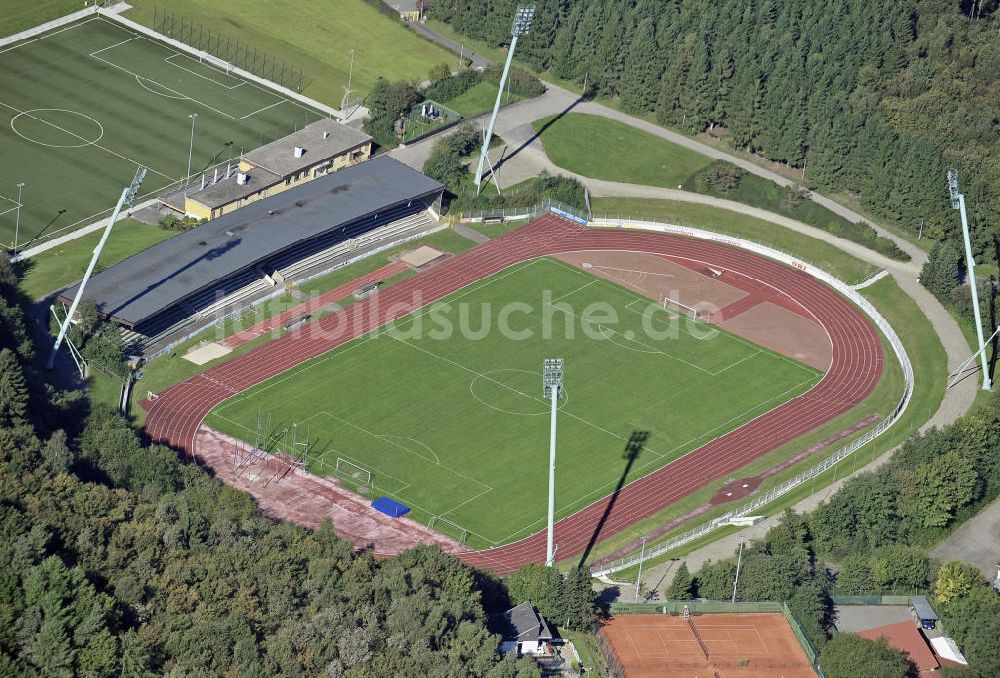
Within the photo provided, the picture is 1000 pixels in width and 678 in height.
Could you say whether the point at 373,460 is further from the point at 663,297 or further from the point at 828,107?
the point at 828,107

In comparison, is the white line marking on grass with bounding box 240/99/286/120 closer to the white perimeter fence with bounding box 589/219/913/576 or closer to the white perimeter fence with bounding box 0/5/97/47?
the white perimeter fence with bounding box 0/5/97/47

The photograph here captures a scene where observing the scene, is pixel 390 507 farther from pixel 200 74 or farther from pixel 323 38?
pixel 323 38

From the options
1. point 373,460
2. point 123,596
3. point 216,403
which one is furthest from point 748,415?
point 123,596

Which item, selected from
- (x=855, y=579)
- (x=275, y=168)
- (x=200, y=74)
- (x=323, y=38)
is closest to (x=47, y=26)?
(x=200, y=74)

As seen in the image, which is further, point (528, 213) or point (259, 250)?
point (528, 213)

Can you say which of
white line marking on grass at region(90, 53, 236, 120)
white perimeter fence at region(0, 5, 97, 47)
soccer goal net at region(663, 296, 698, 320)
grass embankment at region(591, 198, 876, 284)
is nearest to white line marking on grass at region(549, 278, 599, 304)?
soccer goal net at region(663, 296, 698, 320)

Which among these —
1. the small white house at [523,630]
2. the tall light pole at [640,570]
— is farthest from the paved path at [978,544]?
the small white house at [523,630]
